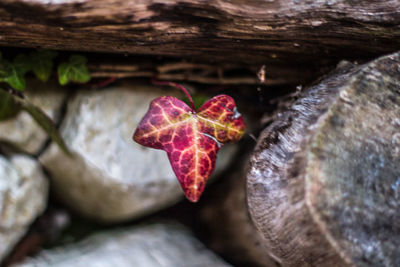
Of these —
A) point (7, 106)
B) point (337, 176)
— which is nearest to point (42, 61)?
point (7, 106)

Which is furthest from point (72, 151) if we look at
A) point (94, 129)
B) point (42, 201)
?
point (42, 201)

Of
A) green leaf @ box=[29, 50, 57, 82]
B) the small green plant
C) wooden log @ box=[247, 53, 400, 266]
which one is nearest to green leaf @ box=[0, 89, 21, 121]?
the small green plant

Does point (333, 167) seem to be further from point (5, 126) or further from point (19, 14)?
point (5, 126)

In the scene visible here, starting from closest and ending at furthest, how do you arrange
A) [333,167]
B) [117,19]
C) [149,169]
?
[333,167]
[117,19]
[149,169]

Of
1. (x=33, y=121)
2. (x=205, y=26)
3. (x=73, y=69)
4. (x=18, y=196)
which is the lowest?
(x=18, y=196)

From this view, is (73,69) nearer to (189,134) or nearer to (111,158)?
(111,158)
